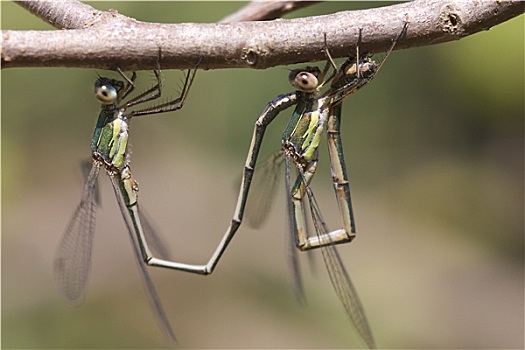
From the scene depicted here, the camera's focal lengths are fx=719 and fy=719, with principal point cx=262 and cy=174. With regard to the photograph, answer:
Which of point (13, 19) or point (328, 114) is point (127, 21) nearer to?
point (328, 114)

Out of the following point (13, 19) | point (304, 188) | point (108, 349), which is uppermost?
point (13, 19)

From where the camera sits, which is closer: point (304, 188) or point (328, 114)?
point (328, 114)

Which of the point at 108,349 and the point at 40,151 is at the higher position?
the point at 40,151

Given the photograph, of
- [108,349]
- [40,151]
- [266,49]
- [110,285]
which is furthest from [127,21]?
[40,151]

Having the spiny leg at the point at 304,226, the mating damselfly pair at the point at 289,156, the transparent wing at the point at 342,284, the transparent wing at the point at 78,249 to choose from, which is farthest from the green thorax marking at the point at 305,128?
the transparent wing at the point at 78,249

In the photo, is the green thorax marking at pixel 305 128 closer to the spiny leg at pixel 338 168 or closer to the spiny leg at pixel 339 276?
the spiny leg at pixel 338 168

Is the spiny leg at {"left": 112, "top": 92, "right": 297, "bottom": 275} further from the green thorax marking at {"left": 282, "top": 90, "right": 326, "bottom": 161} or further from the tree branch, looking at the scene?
the tree branch

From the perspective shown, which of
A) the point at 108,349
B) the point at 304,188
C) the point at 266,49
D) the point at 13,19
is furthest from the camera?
the point at 13,19
